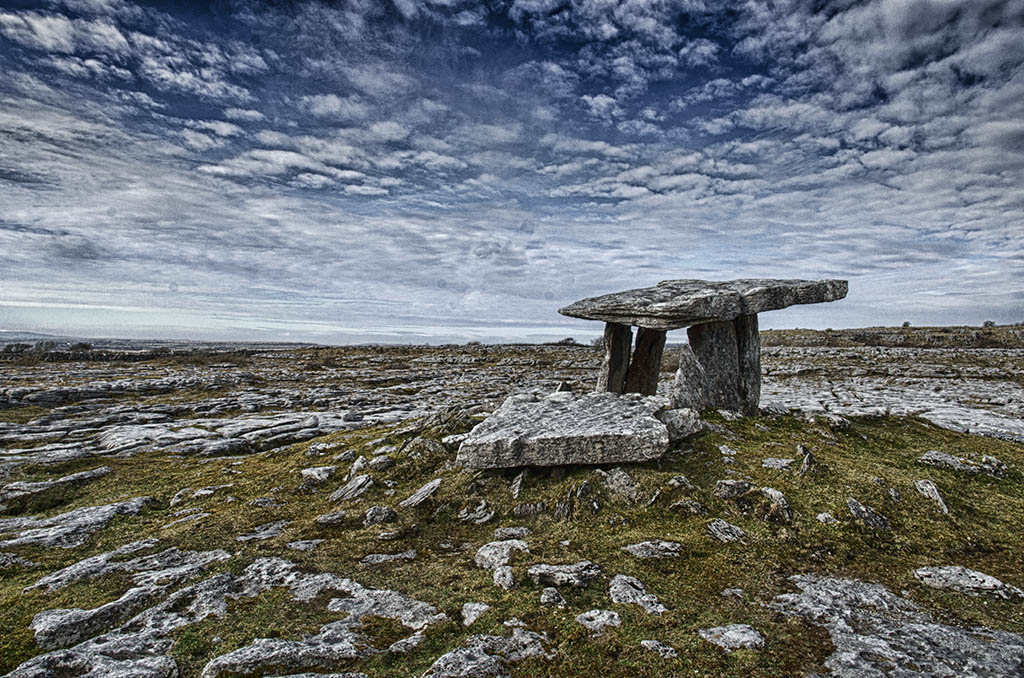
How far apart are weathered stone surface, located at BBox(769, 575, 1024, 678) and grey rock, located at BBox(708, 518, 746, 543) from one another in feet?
4.90

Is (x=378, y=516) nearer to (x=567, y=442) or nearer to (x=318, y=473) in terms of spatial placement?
(x=318, y=473)

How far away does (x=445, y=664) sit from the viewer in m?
6.31

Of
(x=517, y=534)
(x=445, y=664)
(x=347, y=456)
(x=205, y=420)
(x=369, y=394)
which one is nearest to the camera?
(x=445, y=664)

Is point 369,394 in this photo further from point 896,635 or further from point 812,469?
point 896,635

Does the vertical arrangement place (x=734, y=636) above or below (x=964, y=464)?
below

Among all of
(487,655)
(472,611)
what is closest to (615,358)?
(472,611)

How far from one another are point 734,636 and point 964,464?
11.1 m

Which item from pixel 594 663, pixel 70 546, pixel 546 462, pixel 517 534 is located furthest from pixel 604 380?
pixel 70 546

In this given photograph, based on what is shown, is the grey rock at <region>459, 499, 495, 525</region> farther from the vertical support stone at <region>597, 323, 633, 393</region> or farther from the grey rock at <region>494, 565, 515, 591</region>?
the vertical support stone at <region>597, 323, 633, 393</region>

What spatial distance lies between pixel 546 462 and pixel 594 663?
20.0ft

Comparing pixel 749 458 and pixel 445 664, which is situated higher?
pixel 749 458

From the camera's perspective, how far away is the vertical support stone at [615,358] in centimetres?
2117

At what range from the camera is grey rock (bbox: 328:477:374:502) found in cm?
1301

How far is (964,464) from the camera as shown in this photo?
44.2 feet
